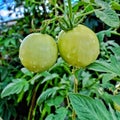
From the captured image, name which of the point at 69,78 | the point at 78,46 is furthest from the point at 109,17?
the point at 69,78

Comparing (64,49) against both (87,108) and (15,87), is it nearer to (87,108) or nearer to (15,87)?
(87,108)

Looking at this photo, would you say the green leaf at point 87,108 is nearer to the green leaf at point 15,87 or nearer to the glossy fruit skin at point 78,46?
the glossy fruit skin at point 78,46

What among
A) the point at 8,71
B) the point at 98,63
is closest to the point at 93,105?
the point at 98,63

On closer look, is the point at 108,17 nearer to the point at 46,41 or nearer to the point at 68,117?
the point at 46,41

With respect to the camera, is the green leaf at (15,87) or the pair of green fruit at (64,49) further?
the green leaf at (15,87)

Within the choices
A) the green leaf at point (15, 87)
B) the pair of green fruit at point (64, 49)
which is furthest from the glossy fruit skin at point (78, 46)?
the green leaf at point (15, 87)

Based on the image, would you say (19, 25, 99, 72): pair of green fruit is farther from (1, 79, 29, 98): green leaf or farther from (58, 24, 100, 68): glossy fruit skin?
(1, 79, 29, 98): green leaf

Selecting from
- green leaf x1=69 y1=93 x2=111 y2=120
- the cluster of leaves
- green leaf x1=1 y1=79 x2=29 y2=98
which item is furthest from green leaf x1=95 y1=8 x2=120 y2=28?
green leaf x1=1 y1=79 x2=29 y2=98

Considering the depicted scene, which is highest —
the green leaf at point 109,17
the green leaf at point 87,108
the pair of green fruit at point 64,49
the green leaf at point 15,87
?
the green leaf at point 109,17
